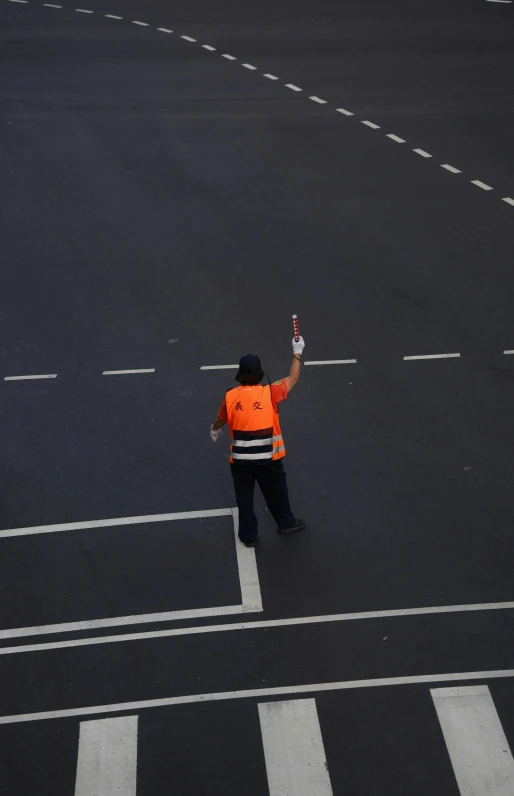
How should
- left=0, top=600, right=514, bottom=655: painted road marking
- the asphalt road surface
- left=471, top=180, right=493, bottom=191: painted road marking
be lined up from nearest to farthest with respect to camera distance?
the asphalt road surface
left=0, top=600, right=514, bottom=655: painted road marking
left=471, top=180, right=493, bottom=191: painted road marking

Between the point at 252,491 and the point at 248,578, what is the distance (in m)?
0.86

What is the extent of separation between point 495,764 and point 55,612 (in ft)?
13.8

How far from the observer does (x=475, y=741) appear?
852 centimetres

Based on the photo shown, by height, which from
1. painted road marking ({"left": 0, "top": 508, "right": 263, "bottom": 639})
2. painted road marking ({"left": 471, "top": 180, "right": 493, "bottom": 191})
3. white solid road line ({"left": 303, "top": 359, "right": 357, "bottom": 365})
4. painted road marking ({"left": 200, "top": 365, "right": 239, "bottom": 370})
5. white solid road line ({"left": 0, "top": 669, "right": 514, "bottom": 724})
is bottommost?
painted road marking ({"left": 471, "top": 180, "right": 493, "bottom": 191})

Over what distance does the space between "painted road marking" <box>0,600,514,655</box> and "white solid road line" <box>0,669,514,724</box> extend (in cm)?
77

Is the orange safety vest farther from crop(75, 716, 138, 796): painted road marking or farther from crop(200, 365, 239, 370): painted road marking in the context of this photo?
crop(200, 365, 239, 370): painted road marking

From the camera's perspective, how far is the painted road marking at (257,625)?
967 cm

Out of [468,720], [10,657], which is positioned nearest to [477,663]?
[468,720]

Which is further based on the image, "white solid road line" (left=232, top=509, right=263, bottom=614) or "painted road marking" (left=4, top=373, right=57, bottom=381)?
"painted road marking" (left=4, top=373, right=57, bottom=381)

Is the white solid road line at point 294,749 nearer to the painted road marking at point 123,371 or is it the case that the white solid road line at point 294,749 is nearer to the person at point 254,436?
the person at point 254,436

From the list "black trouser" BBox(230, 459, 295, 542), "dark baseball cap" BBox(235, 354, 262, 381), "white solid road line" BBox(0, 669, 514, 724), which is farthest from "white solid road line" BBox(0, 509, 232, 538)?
"white solid road line" BBox(0, 669, 514, 724)

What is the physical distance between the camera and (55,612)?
1009cm

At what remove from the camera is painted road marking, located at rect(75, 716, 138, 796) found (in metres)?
8.20

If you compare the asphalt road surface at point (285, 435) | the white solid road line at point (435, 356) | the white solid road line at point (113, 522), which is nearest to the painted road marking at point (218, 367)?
the asphalt road surface at point (285, 435)
